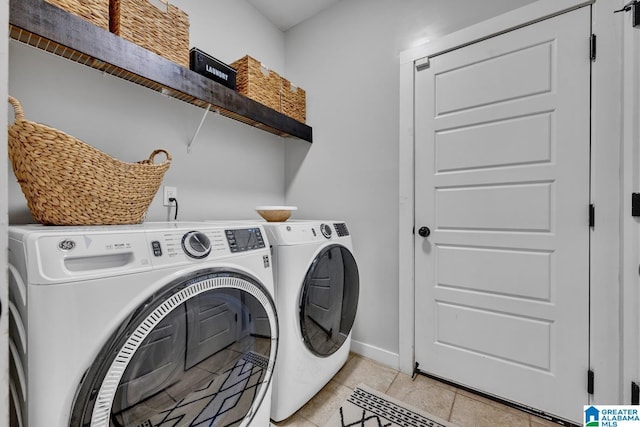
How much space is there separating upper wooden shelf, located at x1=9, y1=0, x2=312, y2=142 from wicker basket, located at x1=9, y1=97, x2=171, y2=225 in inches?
10.4

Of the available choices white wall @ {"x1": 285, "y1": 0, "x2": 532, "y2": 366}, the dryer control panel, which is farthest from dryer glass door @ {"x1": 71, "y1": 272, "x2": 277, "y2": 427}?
white wall @ {"x1": 285, "y1": 0, "x2": 532, "y2": 366}

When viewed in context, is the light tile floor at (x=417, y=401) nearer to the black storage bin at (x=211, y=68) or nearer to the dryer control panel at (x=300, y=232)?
the dryer control panel at (x=300, y=232)

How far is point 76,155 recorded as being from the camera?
83 cm

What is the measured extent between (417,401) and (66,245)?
1639 mm

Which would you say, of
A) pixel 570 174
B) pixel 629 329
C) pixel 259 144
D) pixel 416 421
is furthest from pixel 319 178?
pixel 629 329

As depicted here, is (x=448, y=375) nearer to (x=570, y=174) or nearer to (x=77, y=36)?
(x=570, y=174)

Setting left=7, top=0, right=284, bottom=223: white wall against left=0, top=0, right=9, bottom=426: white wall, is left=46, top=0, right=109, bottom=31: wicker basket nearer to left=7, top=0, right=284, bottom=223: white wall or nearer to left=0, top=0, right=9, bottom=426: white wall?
left=7, top=0, right=284, bottom=223: white wall

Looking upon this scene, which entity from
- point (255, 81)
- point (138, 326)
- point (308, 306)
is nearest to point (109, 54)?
point (255, 81)

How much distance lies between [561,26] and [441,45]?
526 mm

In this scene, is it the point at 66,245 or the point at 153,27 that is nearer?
the point at 66,245

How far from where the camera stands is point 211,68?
1408mm

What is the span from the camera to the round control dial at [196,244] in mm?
807

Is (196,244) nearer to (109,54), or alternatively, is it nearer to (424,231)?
(109,54)

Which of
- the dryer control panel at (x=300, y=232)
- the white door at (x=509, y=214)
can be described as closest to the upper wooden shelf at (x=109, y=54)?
the dryer control panel at (x=300, y=232)
